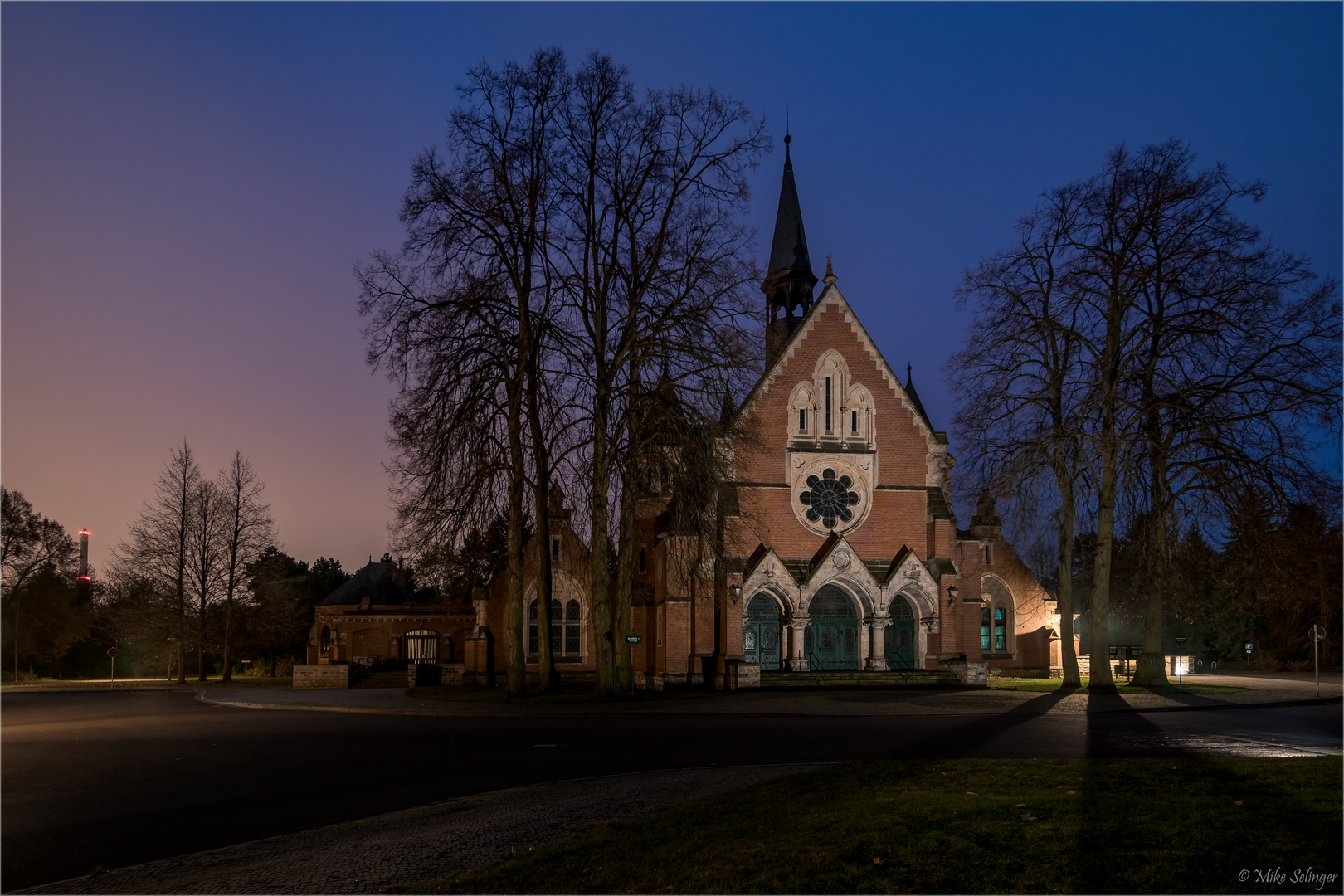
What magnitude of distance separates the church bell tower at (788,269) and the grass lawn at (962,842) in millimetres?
36466

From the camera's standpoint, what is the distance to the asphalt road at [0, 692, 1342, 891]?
10.3m

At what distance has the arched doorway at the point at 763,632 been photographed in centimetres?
3628

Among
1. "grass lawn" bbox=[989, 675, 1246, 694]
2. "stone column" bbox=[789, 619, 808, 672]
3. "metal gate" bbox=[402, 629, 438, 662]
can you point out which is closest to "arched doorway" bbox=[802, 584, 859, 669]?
"stone column" bbox=[789, 619, 808, 672]

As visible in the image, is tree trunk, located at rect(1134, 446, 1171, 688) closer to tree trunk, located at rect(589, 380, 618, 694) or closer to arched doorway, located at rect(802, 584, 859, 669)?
arched doorway, located at rect(802, 584, 859, 669)

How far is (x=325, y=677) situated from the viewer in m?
39.8

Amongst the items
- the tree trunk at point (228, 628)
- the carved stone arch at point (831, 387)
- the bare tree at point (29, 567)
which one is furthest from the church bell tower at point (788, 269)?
the bare tree at point (29, 567)

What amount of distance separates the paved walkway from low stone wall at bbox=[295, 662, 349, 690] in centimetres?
3093

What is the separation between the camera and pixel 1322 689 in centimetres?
3198

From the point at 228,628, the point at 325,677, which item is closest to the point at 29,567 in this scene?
the point at 228,628

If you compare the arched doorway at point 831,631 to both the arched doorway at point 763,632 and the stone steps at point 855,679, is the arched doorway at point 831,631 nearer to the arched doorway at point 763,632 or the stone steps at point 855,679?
the arched doorway at point 763,632

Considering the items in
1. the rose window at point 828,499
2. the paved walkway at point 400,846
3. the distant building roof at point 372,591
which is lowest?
the distant building roof at point 372,591

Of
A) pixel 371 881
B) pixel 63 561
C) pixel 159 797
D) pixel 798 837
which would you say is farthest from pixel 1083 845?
pixel 63 561

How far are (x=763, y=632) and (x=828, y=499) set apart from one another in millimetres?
Answer: 5806

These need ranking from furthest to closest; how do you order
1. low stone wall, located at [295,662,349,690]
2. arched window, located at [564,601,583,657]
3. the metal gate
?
1. the metal gate
2. arched window, located at [564,601,583,657]
3. low stone wall, located at [295,662,349,690]
